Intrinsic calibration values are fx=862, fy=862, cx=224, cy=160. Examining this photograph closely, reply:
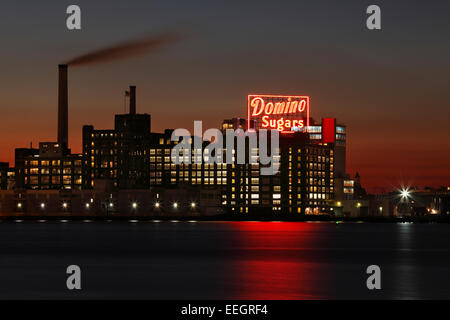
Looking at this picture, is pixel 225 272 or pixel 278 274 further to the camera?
pixel 225 272

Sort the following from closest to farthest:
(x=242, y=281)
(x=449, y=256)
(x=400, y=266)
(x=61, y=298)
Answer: (x=61, y=298) < (x=242, y=281) < (x=400, y=266) < (x=449, y=256)

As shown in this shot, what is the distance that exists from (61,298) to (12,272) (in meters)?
26.6

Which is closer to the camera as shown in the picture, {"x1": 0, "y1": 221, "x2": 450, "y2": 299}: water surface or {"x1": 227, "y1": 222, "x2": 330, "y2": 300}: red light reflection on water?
{"x1": 227, "y1": 222, "x2": 330, "y2": 300}: red light reflection on water

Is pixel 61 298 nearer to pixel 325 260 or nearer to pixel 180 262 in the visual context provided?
pixel 180 262

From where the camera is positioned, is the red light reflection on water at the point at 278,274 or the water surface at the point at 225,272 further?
the water surface at the point at 225,272

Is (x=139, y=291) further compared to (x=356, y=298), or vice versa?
(x=139, y=291)

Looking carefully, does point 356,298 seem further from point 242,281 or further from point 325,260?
point 325,260
